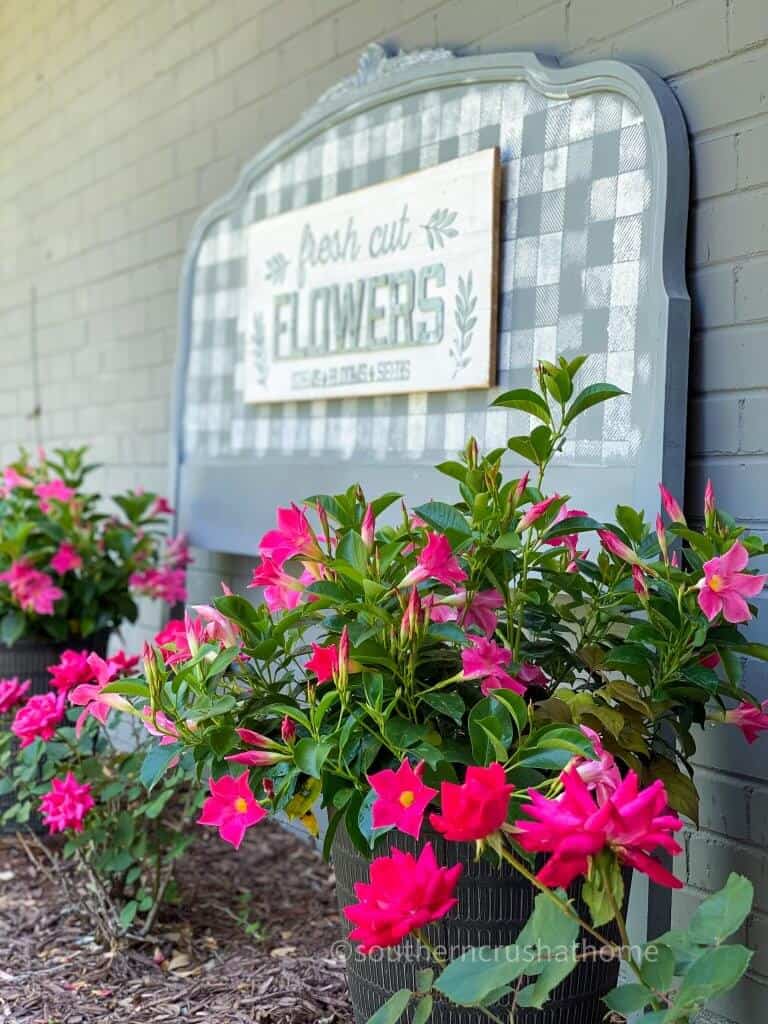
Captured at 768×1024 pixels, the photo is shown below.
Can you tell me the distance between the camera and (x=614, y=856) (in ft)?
4.05

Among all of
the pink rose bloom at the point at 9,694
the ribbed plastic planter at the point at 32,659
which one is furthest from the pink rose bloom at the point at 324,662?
the ribbed plastic planter at the point at 32,659

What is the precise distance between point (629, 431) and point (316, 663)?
67 cm

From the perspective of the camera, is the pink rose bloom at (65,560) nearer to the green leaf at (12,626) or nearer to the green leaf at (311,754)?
the green leaf at (12,626)

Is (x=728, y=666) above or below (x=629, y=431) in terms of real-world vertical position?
below

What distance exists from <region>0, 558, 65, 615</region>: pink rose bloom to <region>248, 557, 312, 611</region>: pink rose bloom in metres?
1.17

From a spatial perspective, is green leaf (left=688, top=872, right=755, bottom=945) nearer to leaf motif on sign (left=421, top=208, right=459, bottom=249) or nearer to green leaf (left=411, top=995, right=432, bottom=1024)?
green leaf (left=411, top=995, right=432, bottom=1024)

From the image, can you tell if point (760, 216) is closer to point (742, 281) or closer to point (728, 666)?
point (742, 281)

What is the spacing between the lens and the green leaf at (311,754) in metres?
1.45

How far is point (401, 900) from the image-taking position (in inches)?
48.8

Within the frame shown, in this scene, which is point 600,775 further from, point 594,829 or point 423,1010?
point 423,1010

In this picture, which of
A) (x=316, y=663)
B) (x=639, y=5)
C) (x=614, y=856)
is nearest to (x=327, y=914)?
(x=316, y=663)

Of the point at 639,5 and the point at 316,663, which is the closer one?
the point at 316,663

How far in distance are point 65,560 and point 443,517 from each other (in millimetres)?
1429

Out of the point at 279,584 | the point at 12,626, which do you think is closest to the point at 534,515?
the point at 279,584
